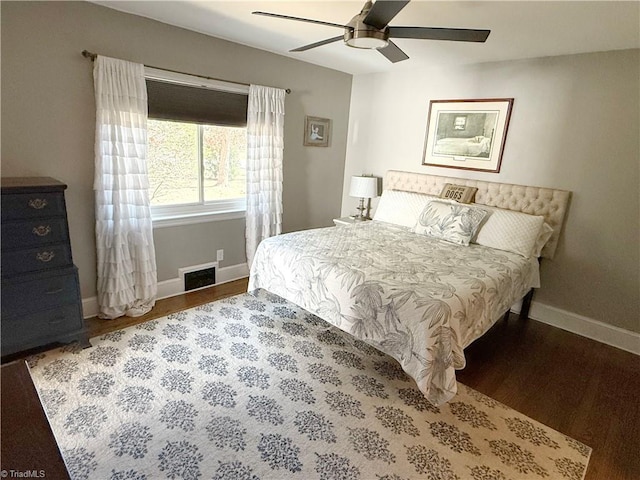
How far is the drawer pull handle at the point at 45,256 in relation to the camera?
2.22m

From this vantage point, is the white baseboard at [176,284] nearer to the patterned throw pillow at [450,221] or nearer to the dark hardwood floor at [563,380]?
the dark hardwood floor at [563,380]

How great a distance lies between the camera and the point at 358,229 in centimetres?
355

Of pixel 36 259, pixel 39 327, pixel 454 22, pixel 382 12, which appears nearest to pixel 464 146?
pixel 454 22

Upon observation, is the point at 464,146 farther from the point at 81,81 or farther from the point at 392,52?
the point at 81,81

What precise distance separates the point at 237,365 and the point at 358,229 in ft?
5.87

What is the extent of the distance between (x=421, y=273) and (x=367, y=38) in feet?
4.90

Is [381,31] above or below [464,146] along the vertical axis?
above

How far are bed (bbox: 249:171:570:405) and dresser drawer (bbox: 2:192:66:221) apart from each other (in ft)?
4.71

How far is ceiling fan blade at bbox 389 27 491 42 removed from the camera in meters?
1.83

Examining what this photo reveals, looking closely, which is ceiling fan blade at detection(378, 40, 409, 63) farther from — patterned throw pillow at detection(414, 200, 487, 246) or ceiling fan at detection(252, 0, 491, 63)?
patterned throw pillow at detection(414, 200, 487, 246)

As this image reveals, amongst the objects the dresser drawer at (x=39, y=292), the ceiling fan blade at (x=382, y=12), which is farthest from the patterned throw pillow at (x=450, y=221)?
the dresser drawer at (x=39, y=292)

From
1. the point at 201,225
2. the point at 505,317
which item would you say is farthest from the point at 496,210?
the point at 201,225

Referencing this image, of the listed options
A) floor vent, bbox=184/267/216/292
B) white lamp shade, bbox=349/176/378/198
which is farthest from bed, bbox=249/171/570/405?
floor vent, bbox=184/267/216/292

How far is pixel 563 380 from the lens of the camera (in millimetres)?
2496
